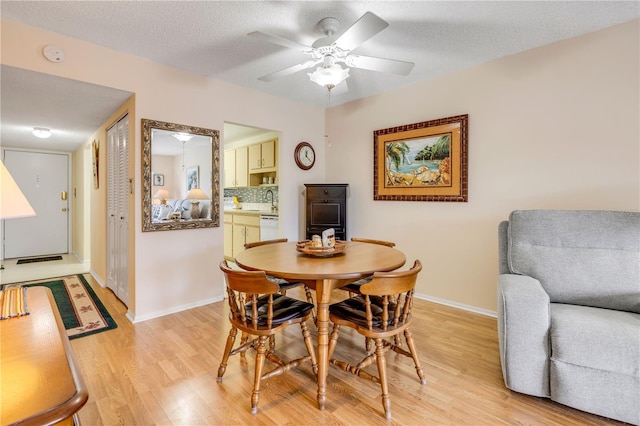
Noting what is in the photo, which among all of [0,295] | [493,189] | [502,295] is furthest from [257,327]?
[493,189]

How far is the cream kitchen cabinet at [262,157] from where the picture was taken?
15.9 feet

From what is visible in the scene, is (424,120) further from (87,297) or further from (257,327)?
(87,297)

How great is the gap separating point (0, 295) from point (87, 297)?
2.86 m

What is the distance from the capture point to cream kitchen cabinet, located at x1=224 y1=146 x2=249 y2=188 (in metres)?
5.50

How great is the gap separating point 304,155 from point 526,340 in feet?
10.5

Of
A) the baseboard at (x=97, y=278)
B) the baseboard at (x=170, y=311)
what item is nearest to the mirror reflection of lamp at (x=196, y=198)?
the baseboard at (x=170, y=311)

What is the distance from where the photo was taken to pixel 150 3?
6.72ft

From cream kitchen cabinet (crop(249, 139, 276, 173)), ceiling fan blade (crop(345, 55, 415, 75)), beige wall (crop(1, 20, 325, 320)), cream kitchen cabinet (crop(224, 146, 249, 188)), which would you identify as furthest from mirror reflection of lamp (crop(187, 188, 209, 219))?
cream kitchen cabinet (crop(224, 146, 249, 188))

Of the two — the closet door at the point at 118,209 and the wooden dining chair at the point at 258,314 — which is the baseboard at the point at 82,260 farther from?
the wooden dining chair at the point at 258,314

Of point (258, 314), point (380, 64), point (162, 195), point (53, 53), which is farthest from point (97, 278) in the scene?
point (380, 64)

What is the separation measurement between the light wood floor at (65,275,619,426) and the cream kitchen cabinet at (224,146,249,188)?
10.9ft

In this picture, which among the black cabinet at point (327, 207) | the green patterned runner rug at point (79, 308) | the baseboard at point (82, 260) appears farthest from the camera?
the baseboard at point (82, 260)

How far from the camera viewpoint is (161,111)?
Answer: 295cm

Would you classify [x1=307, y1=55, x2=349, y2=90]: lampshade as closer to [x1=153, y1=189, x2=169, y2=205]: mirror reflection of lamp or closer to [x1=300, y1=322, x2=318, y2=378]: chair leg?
[x1=300, y1=322, x2=318, y2=378]: chair leg
